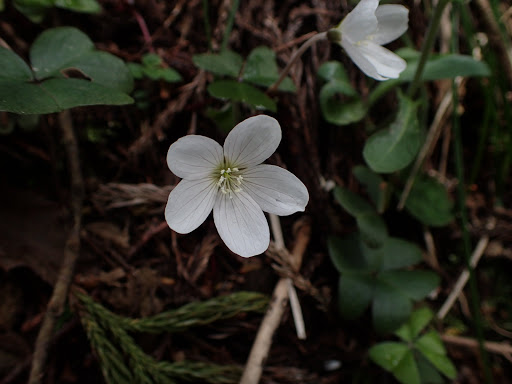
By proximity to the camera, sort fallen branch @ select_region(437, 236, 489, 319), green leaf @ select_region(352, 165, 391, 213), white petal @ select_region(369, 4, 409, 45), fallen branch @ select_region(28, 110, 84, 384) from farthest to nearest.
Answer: fallen branch @ select_region(437, 236, 489, 319), green leaf @ select_region(352, 165, 391, 213), white petal @ select_region(369, 4, 409, 45), fallen branch @ select_region(28, 110, 84, 384)

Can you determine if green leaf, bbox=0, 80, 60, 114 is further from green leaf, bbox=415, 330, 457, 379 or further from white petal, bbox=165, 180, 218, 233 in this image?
green leaf, bbox=415, 330, 457, 379

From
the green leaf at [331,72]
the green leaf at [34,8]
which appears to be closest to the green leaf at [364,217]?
the green leaf at [331,72]

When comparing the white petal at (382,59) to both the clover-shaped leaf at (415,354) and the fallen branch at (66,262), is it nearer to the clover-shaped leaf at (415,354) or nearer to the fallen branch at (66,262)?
the clover-shaped leaf at (415,354)

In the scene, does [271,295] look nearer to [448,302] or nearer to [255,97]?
[255,97]

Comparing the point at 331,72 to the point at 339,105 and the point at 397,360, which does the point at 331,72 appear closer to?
the point at 339,105

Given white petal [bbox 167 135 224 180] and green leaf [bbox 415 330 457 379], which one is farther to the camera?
green leaf [bbox 415 330 457 379]

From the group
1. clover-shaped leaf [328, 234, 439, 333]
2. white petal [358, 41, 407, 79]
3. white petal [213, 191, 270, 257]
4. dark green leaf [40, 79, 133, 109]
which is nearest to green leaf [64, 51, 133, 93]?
dark green leaf [40, 79, 133, 109]
